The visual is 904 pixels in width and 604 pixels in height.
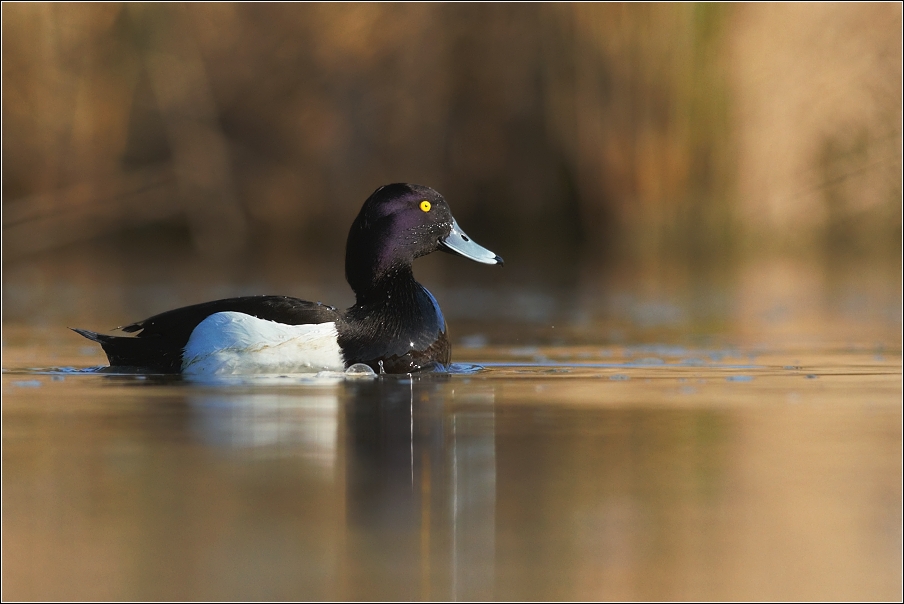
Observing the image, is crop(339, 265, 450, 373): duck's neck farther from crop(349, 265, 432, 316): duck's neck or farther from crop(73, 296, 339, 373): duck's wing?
crop(73, 296, 339, 373): duck's wing

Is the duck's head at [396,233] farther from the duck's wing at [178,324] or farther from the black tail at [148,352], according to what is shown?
the black tail at [148,352]

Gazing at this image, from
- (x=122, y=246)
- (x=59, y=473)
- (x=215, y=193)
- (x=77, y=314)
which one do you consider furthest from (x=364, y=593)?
(x=122, y=246)

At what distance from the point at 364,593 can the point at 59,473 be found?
149 centimetres

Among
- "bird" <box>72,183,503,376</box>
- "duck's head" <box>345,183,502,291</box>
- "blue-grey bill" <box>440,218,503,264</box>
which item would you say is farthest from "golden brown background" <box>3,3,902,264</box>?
"bird" <box>72,183,503,376</box>

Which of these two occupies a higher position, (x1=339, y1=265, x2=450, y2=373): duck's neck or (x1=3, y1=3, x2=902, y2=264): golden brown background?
(x1=3, y1=3, x2=902, y2=264): golden brown background

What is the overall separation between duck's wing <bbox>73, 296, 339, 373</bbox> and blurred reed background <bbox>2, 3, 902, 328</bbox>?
7.29 m

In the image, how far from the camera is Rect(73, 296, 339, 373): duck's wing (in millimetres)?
6480

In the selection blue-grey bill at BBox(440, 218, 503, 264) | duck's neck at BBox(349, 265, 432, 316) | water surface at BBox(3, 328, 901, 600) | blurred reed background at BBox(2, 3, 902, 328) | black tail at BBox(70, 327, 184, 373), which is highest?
blurred reed background at BBox(2, 3, 902, 328)

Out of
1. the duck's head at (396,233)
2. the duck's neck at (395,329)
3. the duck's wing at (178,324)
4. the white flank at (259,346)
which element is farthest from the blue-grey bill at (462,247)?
the white flank at (259,346)

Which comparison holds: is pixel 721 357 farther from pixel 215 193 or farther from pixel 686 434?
pixel 215 193

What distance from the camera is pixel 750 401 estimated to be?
567 cm

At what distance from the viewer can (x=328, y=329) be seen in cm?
652

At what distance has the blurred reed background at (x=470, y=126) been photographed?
1420 centimetres

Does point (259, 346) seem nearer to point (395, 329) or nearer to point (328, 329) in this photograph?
point (328, 329)
